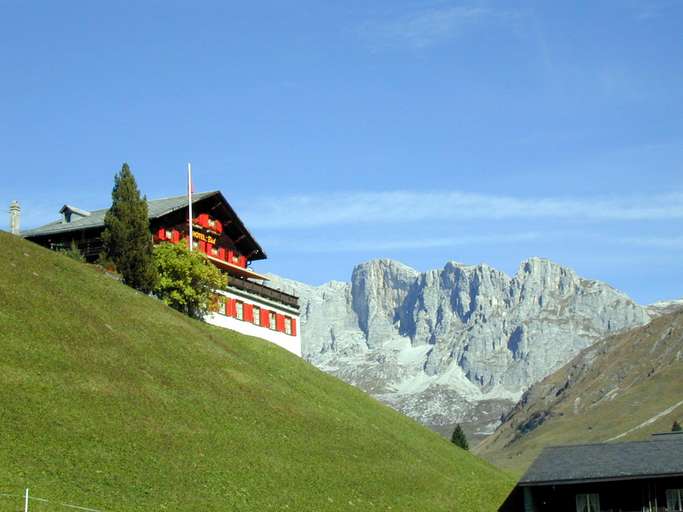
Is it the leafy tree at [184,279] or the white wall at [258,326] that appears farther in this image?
the white wall at [258,326]

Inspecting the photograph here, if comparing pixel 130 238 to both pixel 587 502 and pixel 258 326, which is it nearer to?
pixel 258 326

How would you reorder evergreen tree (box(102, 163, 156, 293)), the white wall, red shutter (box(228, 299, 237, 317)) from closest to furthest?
evergreen tree (box(102, 163, 156, 293)) → the white wall → red shutter (box(228, 299, 237, 317))

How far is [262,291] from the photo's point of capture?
110m

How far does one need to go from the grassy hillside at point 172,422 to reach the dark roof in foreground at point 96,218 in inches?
697

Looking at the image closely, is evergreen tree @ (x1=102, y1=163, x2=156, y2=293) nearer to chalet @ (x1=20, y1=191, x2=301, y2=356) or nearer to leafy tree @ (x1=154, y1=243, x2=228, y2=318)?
leafy tree @ (x1=154, y1=243, x2=228, y2=318)

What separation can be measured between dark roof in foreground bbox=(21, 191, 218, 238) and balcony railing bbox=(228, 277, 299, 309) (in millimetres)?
9259

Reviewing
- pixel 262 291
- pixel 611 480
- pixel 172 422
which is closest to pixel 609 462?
pixel 611 480

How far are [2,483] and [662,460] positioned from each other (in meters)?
40.3

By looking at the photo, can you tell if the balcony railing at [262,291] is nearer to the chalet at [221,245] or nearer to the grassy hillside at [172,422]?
the chalet at [221,245]

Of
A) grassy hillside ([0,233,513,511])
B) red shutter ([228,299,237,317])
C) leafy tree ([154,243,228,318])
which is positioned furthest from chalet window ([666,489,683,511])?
red shutter ([228,299,237,317])

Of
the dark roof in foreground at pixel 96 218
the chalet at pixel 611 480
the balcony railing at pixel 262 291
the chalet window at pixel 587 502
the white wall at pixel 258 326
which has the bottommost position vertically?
the chalet window at pixel 587 502

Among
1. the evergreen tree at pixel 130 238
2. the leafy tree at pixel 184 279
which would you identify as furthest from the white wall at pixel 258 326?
the evergreen tree at pixel 130 238

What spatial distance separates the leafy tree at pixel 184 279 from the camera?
313ft

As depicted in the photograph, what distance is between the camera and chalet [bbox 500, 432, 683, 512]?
6775 cm
